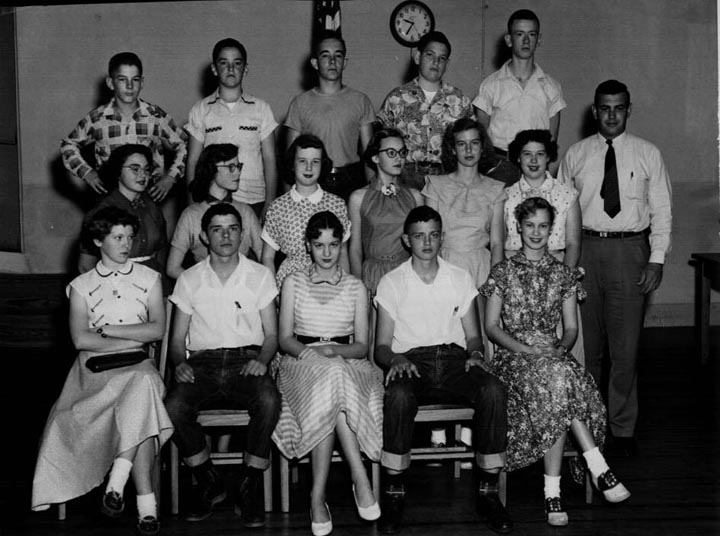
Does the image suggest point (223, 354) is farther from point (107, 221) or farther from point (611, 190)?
point (611, 190)

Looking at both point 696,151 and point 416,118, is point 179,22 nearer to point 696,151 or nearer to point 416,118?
point 416,118

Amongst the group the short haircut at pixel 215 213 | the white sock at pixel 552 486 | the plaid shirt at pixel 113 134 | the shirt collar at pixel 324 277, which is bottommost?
the white sock at pixel 552 486

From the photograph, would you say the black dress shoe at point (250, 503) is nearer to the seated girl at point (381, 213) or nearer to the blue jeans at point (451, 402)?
the blue jeans at point (451, 402)

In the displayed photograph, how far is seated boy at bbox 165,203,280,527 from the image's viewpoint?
3875 mm

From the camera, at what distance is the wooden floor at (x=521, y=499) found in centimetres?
382

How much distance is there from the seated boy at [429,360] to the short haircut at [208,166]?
1005 millimetres

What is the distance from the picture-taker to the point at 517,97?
5324 mm

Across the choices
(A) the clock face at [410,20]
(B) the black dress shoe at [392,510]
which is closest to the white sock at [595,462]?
(B) the black dress shoe at [392,510]

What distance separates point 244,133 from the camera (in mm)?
5215

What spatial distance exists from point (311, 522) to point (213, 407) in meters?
0.62

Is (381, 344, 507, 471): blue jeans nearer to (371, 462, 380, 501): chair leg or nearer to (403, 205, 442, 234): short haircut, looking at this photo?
(371, 462, 380, 501): chair leg

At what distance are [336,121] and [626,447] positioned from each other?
2.30 meters

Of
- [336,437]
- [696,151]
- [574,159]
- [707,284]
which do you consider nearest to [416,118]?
[574,159]

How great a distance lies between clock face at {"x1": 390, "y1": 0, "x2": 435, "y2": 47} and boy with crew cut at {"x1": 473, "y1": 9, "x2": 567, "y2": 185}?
268cm
